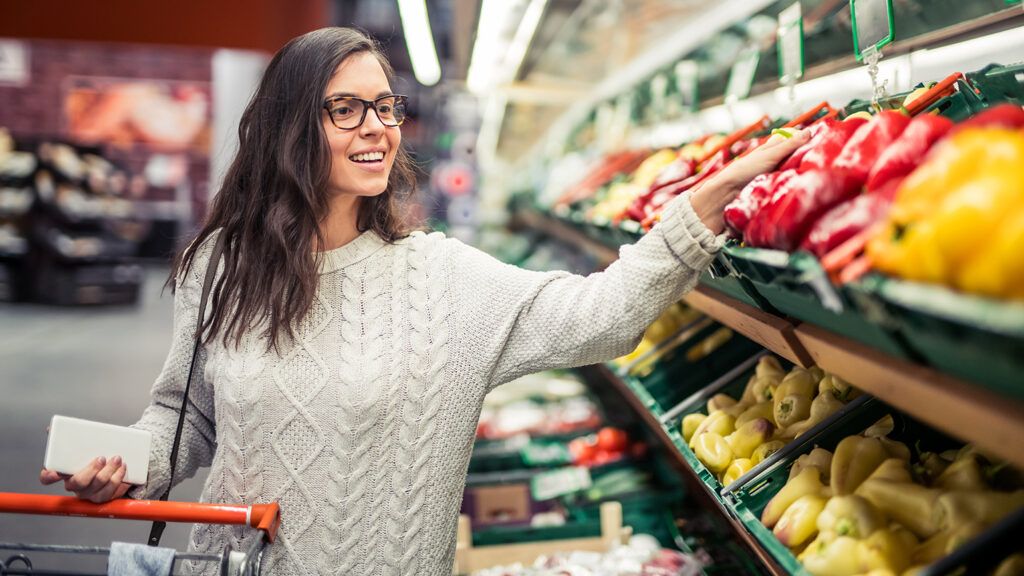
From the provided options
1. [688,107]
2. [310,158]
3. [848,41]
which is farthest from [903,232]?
[688,107]

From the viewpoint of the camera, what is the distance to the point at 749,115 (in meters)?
3.35

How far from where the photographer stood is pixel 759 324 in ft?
4.82

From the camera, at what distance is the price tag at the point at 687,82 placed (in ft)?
11.5

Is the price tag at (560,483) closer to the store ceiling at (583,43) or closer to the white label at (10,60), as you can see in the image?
the store ceiling at (583,43)

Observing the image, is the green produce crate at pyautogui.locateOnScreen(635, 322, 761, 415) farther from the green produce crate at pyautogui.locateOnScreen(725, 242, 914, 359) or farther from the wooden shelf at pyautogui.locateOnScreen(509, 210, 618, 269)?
the green produce crate at pyautogui.locateOnScreen(725, 242, 914, 359)

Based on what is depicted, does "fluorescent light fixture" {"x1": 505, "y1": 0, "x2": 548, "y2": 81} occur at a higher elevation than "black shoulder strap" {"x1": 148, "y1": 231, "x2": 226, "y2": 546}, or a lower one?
higher

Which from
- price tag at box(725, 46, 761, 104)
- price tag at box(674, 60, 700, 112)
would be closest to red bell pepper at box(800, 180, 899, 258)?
price tag at box(725, 46, 761, 104)

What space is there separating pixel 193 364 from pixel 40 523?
3.33 m

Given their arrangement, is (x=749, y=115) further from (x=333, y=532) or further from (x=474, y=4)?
(x=333, y=532)

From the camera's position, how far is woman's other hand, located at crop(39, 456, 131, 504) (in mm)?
1660

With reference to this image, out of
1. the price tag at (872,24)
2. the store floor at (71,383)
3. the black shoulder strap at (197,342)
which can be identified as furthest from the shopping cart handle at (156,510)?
the price tag at (872,24)

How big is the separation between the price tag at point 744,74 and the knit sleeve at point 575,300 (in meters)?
1.20

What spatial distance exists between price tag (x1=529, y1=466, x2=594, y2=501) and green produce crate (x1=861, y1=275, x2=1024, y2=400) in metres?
2.39

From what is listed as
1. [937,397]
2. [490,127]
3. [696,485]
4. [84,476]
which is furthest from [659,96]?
[490,127]
